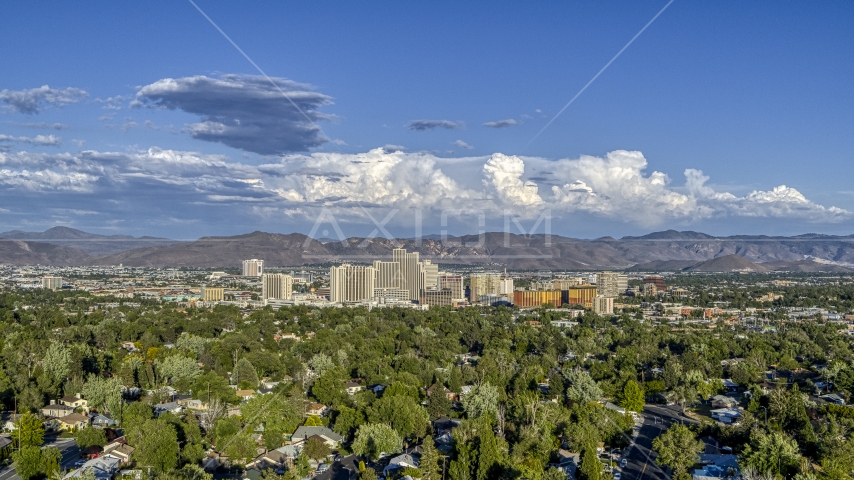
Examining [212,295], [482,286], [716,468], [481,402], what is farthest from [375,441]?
[482,286]

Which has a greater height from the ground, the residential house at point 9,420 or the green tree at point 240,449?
the green tree at point 240,449

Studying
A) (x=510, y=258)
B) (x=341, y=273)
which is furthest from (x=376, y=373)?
(x=510, y=258)

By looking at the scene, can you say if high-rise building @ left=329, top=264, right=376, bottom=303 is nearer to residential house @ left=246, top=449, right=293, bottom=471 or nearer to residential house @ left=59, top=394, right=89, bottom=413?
residential house @ left=59, top=394, right=89, bottom=413

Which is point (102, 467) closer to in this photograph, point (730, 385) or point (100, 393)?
point (100, 393)

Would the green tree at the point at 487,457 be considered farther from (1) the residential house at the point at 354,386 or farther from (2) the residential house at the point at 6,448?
(2) the residential house at the point at 6,448

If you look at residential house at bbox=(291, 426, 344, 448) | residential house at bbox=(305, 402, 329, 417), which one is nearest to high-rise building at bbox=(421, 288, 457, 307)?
residential house at bbox=(305, 402, 329, 417)

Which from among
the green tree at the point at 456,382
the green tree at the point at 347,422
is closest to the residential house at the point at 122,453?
the green tree at the point at 347,422

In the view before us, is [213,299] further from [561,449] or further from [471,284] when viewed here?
[561,449]
